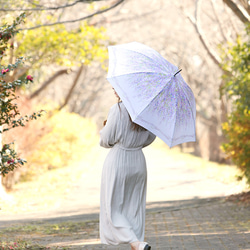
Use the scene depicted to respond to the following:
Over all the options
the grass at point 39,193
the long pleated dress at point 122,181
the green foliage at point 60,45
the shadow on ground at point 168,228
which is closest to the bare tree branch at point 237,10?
the shadow on ground at point 168,228

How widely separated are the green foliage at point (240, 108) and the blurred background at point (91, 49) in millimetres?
33

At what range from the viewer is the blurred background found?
11.1 m

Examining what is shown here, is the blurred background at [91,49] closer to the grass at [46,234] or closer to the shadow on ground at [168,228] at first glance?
the shadow on ground at [168,228]

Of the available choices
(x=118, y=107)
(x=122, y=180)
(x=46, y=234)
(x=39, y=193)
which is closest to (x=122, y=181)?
(x=122, y=180)

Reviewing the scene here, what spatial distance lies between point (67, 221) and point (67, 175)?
9.21 metres

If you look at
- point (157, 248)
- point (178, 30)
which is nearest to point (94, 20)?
point (178, 30)

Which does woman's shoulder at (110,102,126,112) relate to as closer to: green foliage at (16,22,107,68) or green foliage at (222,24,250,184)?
green foliage at (222,24,250,184)

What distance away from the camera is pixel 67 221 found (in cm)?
829

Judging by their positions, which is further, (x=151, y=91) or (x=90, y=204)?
(x=90, y=204)

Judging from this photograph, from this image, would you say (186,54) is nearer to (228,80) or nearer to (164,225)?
(228,80)

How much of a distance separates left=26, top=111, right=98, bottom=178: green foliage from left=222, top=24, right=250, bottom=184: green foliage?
588cm

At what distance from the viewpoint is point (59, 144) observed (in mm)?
19125

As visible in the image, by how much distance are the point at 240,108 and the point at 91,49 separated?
20.4ft

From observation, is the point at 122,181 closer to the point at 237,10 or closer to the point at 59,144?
the point at 237,10
